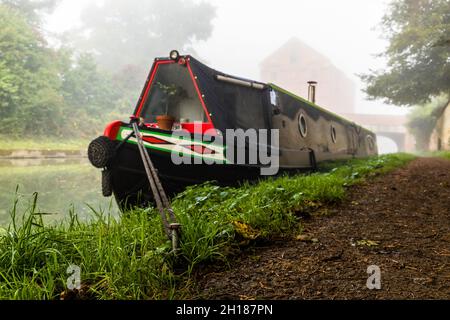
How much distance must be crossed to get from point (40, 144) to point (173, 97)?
1636 cm

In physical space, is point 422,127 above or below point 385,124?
below

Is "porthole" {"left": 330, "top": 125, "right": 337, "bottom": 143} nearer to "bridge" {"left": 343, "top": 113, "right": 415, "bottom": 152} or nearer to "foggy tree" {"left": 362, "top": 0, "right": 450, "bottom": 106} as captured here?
"foggy tree" {"left": 362, "top": 0, "right": 450, "bottom": 106}

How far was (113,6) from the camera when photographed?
47.0 m

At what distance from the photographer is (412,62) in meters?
20.4

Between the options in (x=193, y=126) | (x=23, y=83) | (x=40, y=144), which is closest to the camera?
(x=193, y=126)

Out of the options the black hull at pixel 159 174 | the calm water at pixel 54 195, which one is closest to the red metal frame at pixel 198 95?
the black hull at pixel 159 174

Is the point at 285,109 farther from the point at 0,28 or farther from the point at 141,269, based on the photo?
the point at 0,28

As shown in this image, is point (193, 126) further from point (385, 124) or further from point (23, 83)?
point (385, 124)

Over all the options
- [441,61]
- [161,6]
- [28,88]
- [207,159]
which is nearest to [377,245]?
[207,159]

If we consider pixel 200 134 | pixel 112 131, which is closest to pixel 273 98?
pixel 200 134

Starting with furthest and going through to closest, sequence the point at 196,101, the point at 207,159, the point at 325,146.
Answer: the point at 325,146 → the point at 196,101 → the point at 207,159

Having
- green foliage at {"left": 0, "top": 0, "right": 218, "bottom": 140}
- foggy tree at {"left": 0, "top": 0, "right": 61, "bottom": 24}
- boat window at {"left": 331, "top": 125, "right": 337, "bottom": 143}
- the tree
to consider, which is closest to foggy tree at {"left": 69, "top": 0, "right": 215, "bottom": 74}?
green foliage at {"left": 0, "top": 0, "right": 218, "bottom": 140}

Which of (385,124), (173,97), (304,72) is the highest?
(304,72)
